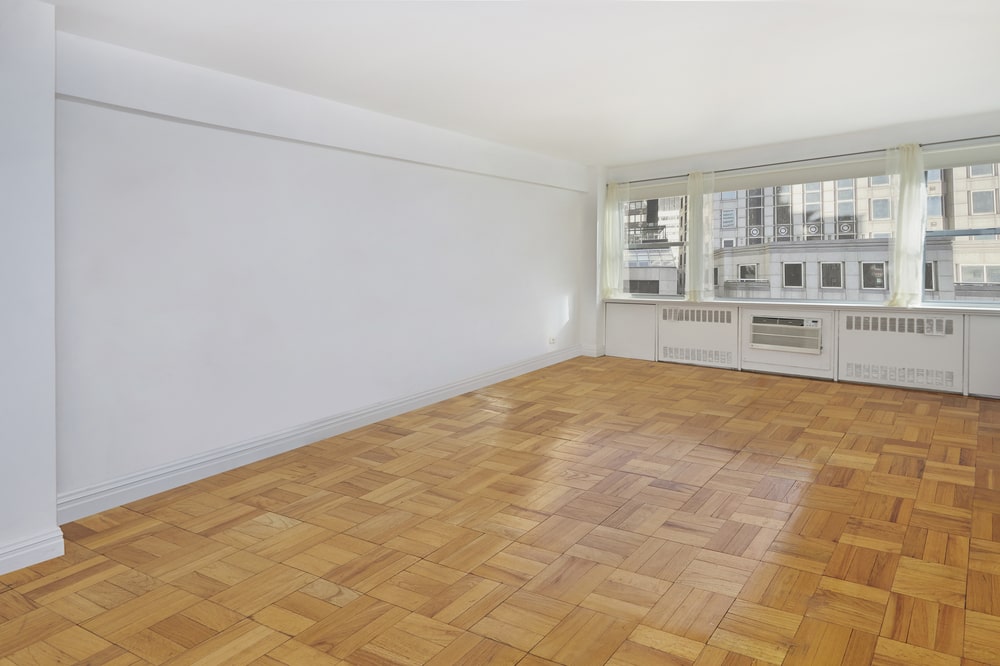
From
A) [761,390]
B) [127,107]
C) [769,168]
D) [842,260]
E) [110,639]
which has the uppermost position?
[769,168]

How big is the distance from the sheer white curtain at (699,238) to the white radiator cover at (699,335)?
0.20 metres

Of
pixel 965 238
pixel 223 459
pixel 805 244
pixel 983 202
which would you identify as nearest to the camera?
pixel 223 459

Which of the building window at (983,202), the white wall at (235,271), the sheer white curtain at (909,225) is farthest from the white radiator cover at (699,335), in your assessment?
the white wall at (235,271)

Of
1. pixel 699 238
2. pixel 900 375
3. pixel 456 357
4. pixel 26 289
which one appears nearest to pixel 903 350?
pixel 900 375

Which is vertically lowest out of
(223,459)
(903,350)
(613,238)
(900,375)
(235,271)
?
(223,459)

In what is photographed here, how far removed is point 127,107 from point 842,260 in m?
5.75

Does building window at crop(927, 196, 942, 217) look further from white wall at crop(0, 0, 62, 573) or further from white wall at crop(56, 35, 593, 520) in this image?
white wall at crop(0, 0, 62, 573)

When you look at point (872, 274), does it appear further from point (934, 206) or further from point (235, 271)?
point (235, 271)

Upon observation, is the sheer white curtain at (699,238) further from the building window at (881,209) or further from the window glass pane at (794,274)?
the building window at (881,209)

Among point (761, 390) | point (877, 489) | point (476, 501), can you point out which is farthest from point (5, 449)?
point (761, 390)

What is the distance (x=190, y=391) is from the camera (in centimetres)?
336

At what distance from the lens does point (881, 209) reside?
568 centimetres

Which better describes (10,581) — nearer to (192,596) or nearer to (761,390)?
(192,596)

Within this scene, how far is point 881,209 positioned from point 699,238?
5.34ft
